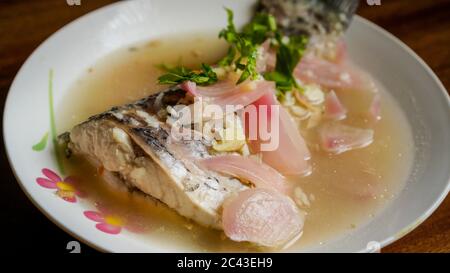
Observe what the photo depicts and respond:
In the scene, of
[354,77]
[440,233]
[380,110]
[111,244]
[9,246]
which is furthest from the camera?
[354,77]

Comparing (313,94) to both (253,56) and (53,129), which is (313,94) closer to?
(253,56)

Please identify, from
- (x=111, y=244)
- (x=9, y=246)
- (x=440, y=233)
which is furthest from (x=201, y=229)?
(x=440, y=233)

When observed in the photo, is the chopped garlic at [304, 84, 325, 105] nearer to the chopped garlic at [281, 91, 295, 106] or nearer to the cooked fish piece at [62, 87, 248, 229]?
the chopped garlic at [281, 91, 295, 106]

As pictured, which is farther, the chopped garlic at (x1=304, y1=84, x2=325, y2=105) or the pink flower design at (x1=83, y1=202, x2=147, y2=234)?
the chopped garlic at (x1=304, y1=84, x2=325, y2=105)

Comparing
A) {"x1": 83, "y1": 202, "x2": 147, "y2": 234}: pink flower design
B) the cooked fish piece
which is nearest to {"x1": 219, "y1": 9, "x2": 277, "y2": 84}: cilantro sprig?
the cooked fish piece

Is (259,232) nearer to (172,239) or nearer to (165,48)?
(172,239)

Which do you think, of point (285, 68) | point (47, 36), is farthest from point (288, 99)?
point (47, 36)
